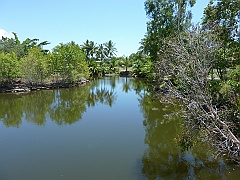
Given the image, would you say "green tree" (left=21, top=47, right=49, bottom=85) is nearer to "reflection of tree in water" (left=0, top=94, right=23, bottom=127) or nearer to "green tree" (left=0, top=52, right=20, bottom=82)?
"green tree" (left=0, top=52, right=20, bottom=82)

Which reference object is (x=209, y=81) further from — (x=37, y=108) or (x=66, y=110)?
(x=37, y=108)

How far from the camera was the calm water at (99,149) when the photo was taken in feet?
25.7

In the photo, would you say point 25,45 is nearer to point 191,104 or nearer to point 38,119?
point 38,119

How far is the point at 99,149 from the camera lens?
396 inches

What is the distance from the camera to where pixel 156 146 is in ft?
34.1

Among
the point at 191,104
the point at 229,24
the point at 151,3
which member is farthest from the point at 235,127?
the point at 151,3

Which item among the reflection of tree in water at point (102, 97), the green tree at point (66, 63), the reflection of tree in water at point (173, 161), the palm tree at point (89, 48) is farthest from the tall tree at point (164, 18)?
the palm tree at point (89, 48)

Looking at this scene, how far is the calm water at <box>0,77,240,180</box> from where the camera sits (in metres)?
7.84

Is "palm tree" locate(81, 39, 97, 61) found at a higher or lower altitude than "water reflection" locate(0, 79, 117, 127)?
higher

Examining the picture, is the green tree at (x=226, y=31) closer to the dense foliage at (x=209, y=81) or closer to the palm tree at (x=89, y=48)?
the dense foliage at (x=209, y=81)

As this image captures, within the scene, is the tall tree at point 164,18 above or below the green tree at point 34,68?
above

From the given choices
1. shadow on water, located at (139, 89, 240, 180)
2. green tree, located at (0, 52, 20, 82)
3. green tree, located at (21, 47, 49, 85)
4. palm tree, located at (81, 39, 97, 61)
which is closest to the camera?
shadow on water, located at (139, 89, 240, 180)

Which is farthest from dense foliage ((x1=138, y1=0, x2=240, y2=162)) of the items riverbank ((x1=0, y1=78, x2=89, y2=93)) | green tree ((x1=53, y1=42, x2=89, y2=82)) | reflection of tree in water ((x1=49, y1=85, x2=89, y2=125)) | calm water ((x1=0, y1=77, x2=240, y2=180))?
green tree ((x1=53, y1=42, x2=89, y2=82))

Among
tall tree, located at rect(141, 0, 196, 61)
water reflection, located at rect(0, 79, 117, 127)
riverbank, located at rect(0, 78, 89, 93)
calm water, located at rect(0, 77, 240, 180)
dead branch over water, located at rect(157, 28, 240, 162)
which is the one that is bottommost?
calm water, located at rect(0, 77, 240, 180)
